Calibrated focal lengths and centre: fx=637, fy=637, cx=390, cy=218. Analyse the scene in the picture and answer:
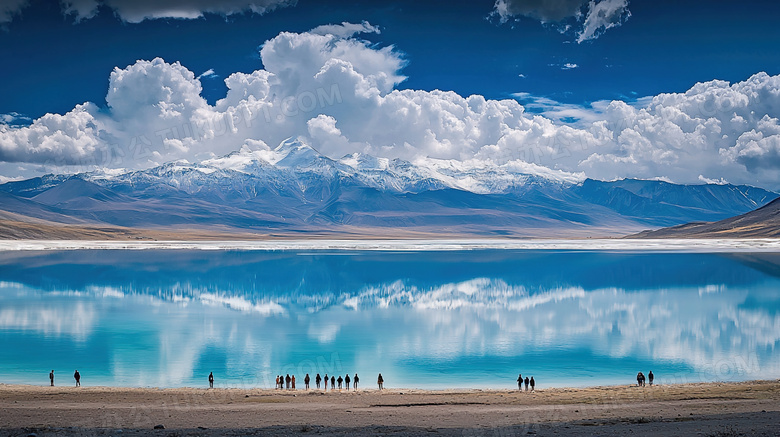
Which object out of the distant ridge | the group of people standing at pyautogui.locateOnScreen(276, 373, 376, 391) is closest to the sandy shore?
the group of people standing at pyautogui.locateOnScreen(276, 373, 376, 391)

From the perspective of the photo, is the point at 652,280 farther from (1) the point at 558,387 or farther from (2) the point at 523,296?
(1) the point at 558,387

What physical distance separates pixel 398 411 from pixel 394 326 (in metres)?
20.3

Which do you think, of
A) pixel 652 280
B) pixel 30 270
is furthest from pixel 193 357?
pixel 30 270

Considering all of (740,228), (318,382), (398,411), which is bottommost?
(318,382)

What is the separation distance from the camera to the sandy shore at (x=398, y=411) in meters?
14.1

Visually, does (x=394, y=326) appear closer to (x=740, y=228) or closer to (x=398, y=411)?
(x=398, y=411)

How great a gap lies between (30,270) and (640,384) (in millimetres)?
72713

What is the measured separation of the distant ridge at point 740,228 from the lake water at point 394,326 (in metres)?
86.9

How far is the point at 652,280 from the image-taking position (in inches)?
2502

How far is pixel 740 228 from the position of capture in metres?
163

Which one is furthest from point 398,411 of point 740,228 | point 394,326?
point 740,228

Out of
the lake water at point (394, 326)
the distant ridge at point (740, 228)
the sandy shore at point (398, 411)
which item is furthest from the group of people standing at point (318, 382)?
the distant ridge at point (740, 228)

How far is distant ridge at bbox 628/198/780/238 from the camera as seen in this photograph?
14875 centimetres

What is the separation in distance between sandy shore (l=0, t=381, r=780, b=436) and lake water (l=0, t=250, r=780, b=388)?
353 cm
